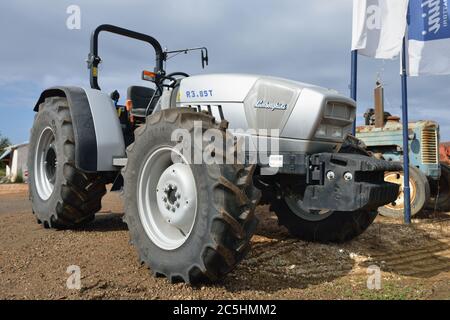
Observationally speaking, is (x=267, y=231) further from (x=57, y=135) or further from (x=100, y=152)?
(x=57, y=135)

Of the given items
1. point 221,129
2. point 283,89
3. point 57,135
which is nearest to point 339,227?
point 283,89

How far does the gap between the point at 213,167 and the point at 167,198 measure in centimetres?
71

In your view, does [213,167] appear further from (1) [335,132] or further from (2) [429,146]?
(2) [429,146]

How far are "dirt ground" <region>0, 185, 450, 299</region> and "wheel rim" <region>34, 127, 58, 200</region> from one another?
0.52 m

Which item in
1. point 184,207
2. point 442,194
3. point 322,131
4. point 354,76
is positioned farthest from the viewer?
point 442,194

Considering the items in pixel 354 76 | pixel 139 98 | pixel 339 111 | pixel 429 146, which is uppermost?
pixel 354 76

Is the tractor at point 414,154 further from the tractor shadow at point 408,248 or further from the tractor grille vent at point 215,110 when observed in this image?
the tractor grille vent at point 215,110

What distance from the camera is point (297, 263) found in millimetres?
4168

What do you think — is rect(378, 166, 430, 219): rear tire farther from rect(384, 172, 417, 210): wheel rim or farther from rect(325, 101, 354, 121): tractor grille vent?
rect(325, 101, 354, 121): tractor grille vent

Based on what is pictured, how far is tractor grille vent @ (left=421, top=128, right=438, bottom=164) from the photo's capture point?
8.55 metres

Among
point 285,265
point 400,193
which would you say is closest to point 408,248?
point 285,265

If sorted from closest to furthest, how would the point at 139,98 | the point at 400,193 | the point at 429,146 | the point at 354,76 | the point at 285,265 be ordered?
the point at 285,265 → the point at 139,98 → the point at 354,76 → the point at 400,193 → the point at 429,146

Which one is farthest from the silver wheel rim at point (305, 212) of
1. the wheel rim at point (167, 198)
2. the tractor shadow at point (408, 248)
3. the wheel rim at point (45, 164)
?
the wheel rim at point (45, 164)

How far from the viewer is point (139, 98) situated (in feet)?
17.9
